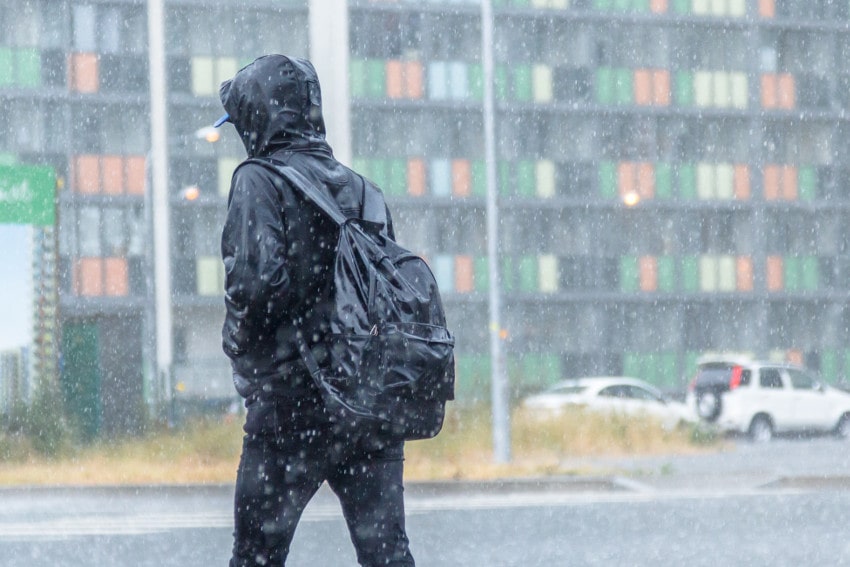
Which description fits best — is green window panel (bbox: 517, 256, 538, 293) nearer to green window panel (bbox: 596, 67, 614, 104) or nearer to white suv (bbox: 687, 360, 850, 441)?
green window panel (bbox: 596, 67, 614, 104)

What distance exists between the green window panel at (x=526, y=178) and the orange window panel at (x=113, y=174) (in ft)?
35.1

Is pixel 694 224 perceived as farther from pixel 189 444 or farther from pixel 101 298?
pixel 189 444

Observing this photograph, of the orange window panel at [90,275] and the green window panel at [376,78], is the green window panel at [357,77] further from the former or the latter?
the orange window panel at [90,275]

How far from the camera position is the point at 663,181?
1534 inches

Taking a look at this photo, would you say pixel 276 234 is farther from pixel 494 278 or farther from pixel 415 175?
pixel 415 175

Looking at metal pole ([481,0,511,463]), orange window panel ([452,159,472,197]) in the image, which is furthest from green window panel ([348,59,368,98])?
metal pole ([481,0,511,463])

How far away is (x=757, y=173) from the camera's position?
3959 cm

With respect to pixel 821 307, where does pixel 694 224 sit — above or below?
above

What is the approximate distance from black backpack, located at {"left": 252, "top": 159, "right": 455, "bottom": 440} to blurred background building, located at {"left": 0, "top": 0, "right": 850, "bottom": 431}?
31351mm

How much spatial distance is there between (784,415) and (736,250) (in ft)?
52.4

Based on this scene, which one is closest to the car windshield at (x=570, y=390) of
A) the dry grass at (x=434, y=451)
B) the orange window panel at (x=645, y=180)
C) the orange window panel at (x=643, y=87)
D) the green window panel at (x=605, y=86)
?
the dry grass at (x=434, y=451)

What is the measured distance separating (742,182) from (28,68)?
1999cm

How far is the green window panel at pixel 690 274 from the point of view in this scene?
39188 mm

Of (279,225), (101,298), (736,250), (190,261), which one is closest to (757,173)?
(736,250)
